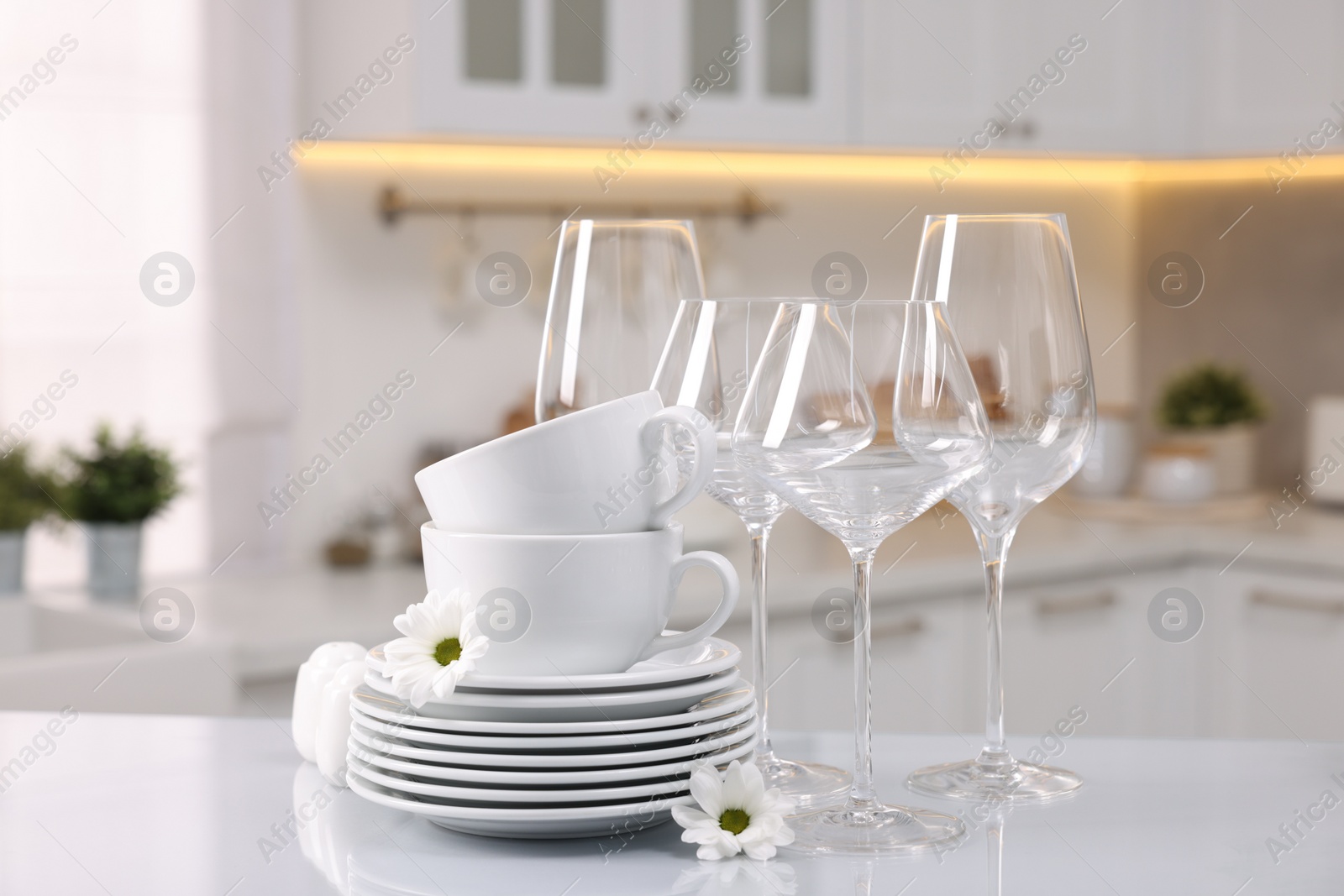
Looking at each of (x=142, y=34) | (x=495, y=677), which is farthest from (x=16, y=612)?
(x=495, y=677)

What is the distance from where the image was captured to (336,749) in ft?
2.46

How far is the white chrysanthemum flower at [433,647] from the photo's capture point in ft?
2.05

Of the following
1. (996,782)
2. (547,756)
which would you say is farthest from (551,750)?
(996,782)

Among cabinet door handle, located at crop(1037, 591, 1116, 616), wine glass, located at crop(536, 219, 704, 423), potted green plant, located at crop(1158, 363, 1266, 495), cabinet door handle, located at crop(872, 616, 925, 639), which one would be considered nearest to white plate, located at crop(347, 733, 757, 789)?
wine glass, located at crop(536, 219, 704, 423)

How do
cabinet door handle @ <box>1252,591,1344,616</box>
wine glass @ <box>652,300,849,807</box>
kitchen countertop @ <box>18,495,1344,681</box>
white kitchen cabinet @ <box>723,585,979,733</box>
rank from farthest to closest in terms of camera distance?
cabinet door handle @ <box>1252,591,1344,616</box>, white kitchen cabinet @ <box>723,585,979,733</box>, kitchen countertop @ <box>18,495,1344,681</box>, wine glass @ <box>652,300,849,807</box>

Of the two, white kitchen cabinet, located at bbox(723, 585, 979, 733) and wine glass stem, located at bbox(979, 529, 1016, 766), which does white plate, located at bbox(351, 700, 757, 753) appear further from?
white kitchen cabinet, located at bbox(723, 585, 979, 733)

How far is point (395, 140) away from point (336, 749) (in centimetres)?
171

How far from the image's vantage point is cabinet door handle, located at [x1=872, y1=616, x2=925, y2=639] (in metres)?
2.22

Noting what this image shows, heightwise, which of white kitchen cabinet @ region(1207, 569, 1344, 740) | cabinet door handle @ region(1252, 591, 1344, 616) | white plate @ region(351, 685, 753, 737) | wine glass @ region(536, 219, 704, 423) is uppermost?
wine glass @ region(536, 219, 704, 423)

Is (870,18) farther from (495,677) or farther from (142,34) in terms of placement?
(495,677)

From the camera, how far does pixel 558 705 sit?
64cm

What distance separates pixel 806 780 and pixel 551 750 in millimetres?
177

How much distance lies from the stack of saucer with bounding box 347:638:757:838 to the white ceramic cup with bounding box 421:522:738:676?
0.02 meters

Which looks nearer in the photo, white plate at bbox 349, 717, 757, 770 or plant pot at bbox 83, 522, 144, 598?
white plate at bbox 349, 717, 757, 770
